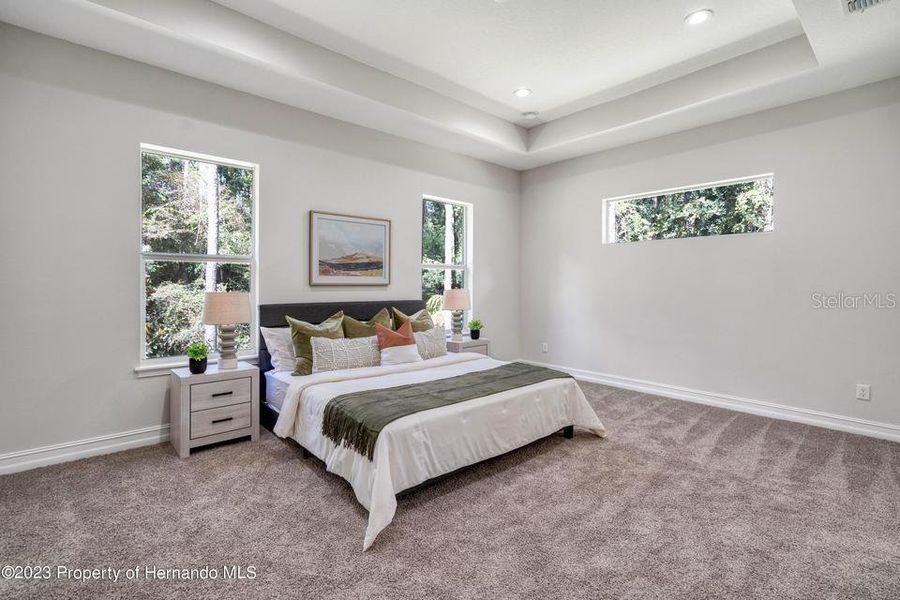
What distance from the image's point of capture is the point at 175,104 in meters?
3.27

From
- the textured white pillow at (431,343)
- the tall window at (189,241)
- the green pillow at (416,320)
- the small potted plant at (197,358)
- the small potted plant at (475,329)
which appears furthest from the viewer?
the small potted plant at (475,329)

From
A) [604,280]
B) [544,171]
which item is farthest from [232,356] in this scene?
[544,171]

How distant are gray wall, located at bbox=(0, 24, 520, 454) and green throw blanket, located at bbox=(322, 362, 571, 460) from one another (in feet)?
5.29

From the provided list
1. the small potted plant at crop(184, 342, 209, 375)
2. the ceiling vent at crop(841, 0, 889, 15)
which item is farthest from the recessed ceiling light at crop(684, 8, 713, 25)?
the small potted plant at crop(184, 342, 209, 375)

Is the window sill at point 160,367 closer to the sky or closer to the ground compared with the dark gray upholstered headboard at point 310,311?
closer to the ground

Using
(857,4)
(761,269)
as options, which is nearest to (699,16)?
(857,4)

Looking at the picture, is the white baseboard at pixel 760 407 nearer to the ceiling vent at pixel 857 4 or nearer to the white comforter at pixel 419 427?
the white comforter at pixel 419 427

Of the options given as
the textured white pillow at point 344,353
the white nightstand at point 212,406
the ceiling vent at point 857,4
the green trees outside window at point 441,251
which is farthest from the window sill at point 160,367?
the ceiling vent at point 857,4

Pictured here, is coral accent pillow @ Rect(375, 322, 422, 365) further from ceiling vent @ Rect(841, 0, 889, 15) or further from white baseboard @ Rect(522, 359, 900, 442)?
ceiling vent @ Rect(841, 0, 889, 15)

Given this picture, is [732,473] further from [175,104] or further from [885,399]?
[175,104]

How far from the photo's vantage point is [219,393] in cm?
312

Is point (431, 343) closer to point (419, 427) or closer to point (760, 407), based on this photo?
point (419, 427)

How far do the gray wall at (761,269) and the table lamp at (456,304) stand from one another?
1.49 meters

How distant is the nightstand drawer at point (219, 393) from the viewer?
3.02m
